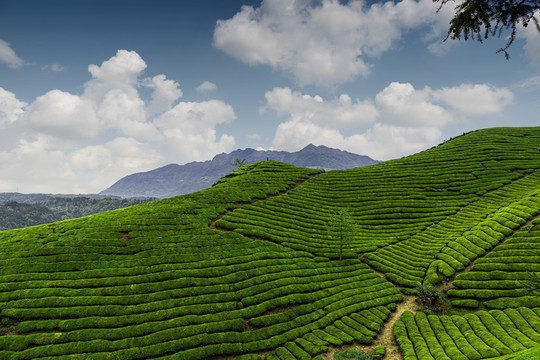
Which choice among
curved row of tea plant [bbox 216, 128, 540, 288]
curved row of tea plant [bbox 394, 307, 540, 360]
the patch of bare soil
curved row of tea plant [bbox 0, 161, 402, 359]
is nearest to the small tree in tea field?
curved row of tea plant [bbox 216, 128, 540, 288]

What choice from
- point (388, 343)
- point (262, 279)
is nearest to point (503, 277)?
point (388, 343)

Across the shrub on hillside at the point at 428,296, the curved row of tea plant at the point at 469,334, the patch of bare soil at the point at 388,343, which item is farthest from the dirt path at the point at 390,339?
the shrub on hillside at the point at 428,296

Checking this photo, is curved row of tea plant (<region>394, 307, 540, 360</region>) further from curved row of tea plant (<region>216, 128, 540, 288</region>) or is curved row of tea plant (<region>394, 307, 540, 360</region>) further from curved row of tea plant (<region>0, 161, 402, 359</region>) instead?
curved row of tea plant (<region>216, 128, 540, 288</region>)

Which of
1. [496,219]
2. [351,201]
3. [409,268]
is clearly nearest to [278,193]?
[351,201]

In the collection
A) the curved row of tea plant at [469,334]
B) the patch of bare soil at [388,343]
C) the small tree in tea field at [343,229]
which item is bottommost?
the patch of bare soil at [388,343]

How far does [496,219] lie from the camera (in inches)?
2318

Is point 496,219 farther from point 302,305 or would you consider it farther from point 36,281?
point 36,281

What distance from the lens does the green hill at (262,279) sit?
110ft

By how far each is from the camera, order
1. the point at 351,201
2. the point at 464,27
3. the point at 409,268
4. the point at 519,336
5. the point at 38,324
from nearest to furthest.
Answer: the point at 464,27, the point at 519,336, the point at 38,324, the point at 409,268, the point at 351,201

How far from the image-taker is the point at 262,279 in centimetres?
4584

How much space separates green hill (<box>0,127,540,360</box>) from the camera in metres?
33.6

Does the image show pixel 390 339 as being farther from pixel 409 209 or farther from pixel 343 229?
pixel 409 209

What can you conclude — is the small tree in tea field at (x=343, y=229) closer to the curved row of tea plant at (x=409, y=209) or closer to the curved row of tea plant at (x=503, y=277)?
the curved row of tea plant at (x=409, y=209)

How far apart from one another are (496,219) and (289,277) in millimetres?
50284
